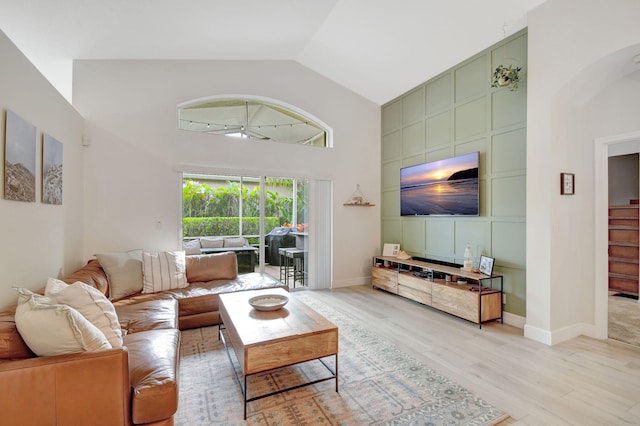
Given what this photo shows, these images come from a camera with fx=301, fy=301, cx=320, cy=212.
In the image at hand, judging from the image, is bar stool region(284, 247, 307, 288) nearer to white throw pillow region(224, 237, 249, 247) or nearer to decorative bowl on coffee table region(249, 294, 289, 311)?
white throw pillow region(224, 237, 249, 247)

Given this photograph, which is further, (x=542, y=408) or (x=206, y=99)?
(x=206, y=99)

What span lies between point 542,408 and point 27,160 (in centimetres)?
420

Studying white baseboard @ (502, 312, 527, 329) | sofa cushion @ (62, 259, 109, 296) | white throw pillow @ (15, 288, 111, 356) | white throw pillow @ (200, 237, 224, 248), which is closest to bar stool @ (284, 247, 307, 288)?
white throw pillow @ (200, 237, 224, 248)

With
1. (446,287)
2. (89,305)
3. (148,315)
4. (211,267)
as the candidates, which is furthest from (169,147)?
(446,287)

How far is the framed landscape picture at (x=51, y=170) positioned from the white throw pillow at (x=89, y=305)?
4.18 feet

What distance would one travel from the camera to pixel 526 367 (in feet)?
8.39

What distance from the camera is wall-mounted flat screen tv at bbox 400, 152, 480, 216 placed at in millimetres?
3959

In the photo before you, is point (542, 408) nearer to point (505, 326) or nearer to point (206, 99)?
point (505, 326)

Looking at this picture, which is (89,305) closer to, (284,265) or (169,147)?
(169,147)

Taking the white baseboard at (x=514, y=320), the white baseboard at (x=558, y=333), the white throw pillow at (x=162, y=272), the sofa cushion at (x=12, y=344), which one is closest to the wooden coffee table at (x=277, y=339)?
the sofa cushion at (x=12, y=344)

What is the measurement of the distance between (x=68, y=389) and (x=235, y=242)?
11.1 ft

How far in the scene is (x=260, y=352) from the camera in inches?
76.3

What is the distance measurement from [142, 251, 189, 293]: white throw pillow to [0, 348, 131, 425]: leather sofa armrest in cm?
209

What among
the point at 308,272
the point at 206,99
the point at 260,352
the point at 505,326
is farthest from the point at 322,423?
the point at 206,99
